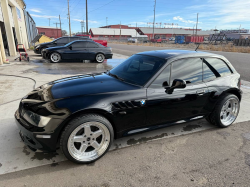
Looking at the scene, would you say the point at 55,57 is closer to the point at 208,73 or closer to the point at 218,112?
the point at 208,73

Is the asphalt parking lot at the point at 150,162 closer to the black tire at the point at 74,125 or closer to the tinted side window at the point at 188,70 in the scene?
the black tire at the point at 74,125

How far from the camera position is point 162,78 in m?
2.96

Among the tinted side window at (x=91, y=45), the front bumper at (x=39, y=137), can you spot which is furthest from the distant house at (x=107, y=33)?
the front bumper at (x=39, y=137)

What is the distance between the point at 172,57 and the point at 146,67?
0.46 metres

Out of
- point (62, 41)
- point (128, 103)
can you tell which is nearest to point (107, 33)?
point (62, 41)

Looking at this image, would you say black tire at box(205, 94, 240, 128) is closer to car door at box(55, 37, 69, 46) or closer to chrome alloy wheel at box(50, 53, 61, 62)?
chrome alloy wheel at box(50, 53, 61, 62)

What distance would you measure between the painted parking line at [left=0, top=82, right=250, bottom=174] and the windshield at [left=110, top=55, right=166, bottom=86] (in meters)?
Result: 1.03

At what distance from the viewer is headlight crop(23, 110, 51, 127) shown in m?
2.30

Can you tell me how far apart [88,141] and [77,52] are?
9.54 m

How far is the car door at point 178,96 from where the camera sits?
2861 millimetres

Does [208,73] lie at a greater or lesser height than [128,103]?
greater

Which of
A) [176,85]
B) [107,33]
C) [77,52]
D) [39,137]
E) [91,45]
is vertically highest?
[107,33]

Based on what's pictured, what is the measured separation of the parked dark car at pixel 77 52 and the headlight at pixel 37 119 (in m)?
9.31

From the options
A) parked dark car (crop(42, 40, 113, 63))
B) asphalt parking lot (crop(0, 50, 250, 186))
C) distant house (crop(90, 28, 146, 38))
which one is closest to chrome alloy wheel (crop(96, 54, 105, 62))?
parked dark car (crop(42, 40, 113, 63))
